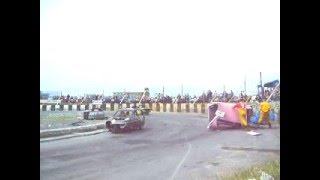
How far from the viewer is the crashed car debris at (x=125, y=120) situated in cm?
218

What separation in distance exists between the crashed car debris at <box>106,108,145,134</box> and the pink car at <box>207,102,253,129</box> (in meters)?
0.43

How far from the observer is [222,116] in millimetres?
2131

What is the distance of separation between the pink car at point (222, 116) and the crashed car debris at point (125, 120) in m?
0.43

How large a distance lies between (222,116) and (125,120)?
60cm

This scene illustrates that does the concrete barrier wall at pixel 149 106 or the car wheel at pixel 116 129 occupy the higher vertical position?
the concrete barrier wall at pixel 149 106

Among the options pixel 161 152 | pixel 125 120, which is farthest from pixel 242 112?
pixel 125 120

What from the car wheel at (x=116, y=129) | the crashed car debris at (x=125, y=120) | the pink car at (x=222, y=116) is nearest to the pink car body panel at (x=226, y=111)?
the pink car at (x=222, y=116)

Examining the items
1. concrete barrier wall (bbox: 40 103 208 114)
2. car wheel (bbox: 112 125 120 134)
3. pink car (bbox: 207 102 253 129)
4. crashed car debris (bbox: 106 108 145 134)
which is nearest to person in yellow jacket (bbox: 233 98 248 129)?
pink car (bbox: 207 102 253 129)

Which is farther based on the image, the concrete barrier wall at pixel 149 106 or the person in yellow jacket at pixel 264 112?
the concrete barrier wall at pixel 149 106

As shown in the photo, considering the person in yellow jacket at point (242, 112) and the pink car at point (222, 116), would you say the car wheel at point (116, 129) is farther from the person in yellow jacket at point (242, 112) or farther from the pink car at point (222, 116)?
the person in yellow jacket at point (242, 112)

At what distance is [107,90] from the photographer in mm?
2197
